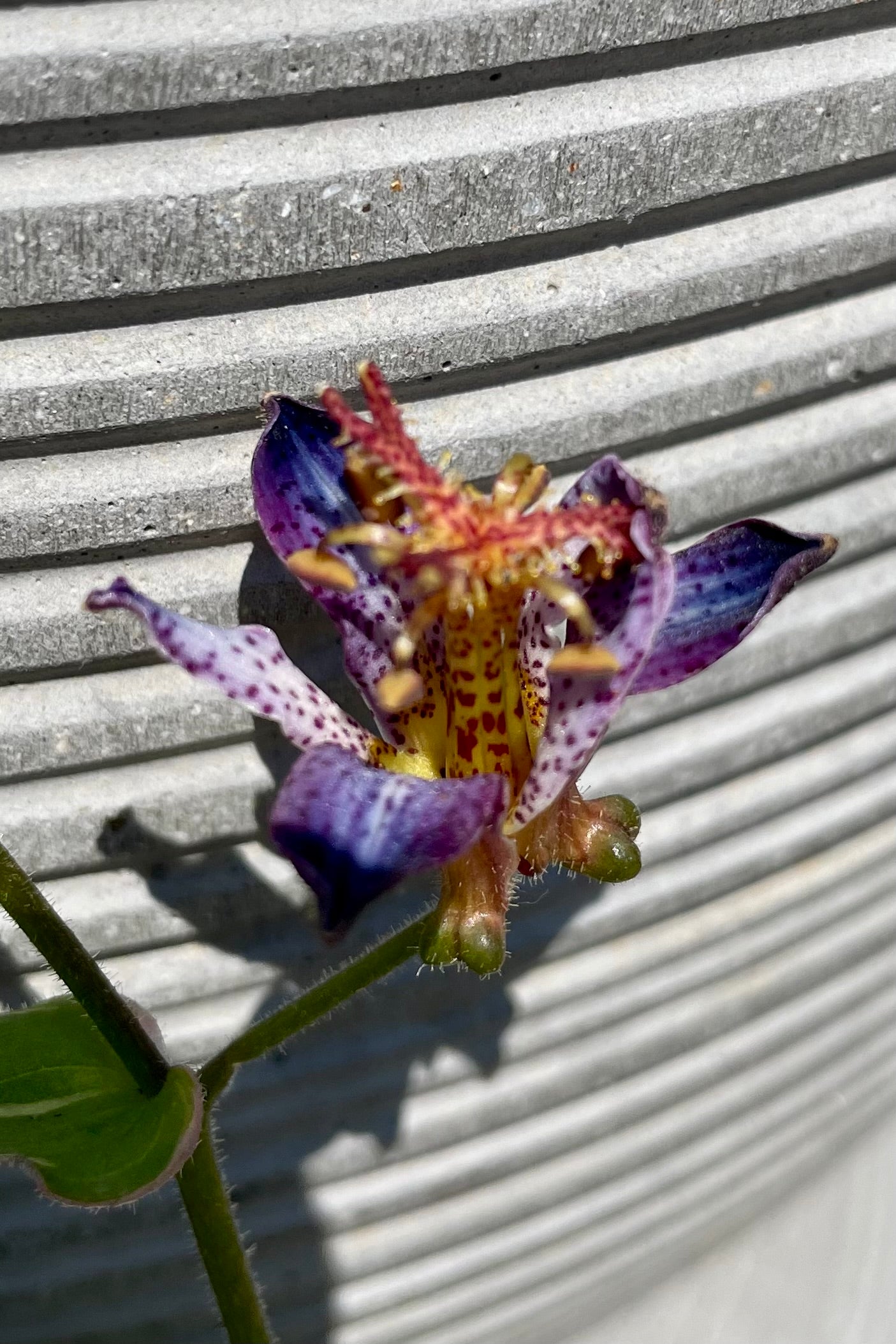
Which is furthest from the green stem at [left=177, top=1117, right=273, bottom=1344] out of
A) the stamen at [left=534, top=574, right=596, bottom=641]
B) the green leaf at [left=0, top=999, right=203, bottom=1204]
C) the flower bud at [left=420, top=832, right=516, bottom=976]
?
the stamen at [left=534, top=574, right=596, bottom=641]

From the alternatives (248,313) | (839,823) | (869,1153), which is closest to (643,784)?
(839,823)

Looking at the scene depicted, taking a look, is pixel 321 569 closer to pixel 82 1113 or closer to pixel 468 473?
pixel 468 473

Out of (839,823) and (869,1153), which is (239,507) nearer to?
(839,823)

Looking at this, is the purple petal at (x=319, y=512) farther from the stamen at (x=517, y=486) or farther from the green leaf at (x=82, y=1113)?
the green leaf at (x=82, y=1113)

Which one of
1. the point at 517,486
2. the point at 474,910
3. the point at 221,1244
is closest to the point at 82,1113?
the point at 221,1244

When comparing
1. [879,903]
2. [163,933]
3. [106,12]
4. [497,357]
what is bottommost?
[879,903]

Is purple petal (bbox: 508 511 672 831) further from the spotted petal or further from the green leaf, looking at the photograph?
the green leaf
